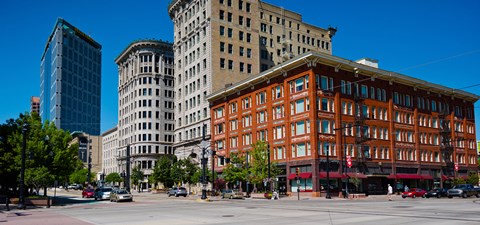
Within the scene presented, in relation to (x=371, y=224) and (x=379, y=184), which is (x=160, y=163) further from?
(x=371, y=224)

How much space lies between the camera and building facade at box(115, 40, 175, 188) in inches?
5103

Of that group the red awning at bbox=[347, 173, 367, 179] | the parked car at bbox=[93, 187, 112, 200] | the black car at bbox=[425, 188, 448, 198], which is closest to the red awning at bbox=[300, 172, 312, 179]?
the red awning at bbox=[347, 173, 367, 179]

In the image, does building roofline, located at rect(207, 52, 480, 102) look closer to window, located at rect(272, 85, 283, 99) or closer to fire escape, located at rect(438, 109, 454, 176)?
window, located at rect(272, 85, 283, 99)

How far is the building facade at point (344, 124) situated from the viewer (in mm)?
67000

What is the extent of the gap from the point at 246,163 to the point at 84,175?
340ft

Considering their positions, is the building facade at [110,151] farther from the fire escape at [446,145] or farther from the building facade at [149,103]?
the fire escape at [446,145]

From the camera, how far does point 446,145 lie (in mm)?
87750

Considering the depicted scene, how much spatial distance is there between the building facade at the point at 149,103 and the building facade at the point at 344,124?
137ft

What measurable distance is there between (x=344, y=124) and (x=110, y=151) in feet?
386

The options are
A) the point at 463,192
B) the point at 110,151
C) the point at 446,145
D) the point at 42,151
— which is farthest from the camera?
the point at 110,151

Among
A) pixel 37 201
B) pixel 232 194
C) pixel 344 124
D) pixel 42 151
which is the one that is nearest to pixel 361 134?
pixel 344 124

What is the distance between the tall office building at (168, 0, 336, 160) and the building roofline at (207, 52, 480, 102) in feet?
24.0

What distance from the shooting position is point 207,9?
309 feet

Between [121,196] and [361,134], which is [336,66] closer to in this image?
[361,134]
